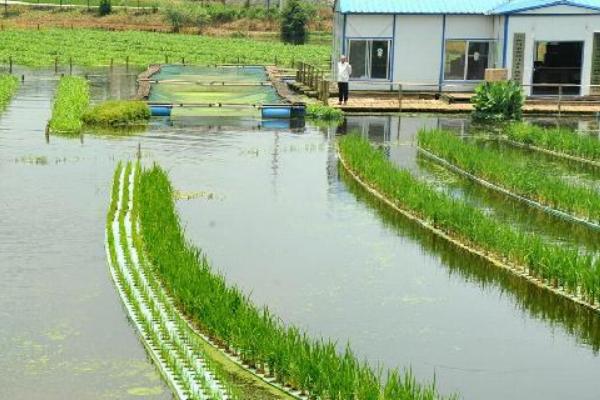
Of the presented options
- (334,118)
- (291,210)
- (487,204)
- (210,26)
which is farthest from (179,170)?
(210,26)

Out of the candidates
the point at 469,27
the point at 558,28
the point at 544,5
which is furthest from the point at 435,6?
the point at 558,28

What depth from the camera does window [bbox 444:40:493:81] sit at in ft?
135

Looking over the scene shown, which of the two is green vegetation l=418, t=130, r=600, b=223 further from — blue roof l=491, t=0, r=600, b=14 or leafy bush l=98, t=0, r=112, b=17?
leafy bush l=98, t=0, r=112, b=17

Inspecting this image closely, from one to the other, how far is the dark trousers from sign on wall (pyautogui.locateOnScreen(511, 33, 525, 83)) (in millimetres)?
6212

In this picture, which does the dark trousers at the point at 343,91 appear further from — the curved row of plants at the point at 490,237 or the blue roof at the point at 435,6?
the curved row of plants at the point at 490,237

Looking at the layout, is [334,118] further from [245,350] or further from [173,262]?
[245,350]

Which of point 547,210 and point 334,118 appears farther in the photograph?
point 334,118

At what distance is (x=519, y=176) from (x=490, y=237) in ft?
18.7

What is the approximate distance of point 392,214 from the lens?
2088 centimetres

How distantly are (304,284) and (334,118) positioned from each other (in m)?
19.7

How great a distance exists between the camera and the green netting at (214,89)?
37.3m

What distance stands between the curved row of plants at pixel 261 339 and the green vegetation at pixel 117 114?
593 inches

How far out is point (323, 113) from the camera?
35281 mm

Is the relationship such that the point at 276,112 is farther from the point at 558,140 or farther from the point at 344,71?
the point at 558,140
